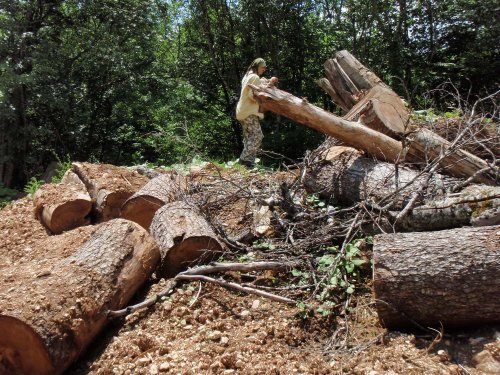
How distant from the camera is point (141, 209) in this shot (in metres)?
5.35

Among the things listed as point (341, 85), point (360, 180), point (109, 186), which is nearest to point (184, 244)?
point (360, 180)

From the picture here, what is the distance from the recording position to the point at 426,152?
488 centimetres

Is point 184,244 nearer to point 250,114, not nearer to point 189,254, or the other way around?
point 189,254

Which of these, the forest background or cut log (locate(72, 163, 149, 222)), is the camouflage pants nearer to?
the forest background

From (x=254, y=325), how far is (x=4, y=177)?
28.5 ft

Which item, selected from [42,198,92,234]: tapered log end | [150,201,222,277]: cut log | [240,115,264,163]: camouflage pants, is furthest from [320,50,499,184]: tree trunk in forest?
[42,198,92,234]: tapered log end

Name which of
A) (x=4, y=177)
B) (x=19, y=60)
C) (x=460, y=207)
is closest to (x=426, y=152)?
(x=460, y=207)

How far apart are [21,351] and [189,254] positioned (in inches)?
57.4

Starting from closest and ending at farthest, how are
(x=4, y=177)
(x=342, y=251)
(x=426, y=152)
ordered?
1. (x=342, y=251)
2. (x=426, y=152)
3. (x=4, y=177)

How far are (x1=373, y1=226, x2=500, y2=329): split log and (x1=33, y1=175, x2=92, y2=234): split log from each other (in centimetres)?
378

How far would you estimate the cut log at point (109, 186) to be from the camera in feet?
19.5

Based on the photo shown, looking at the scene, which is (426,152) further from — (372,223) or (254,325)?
(254,325)

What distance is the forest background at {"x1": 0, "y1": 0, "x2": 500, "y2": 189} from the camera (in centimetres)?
1045

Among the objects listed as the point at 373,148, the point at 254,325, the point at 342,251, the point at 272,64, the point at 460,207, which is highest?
the point at 272,64
